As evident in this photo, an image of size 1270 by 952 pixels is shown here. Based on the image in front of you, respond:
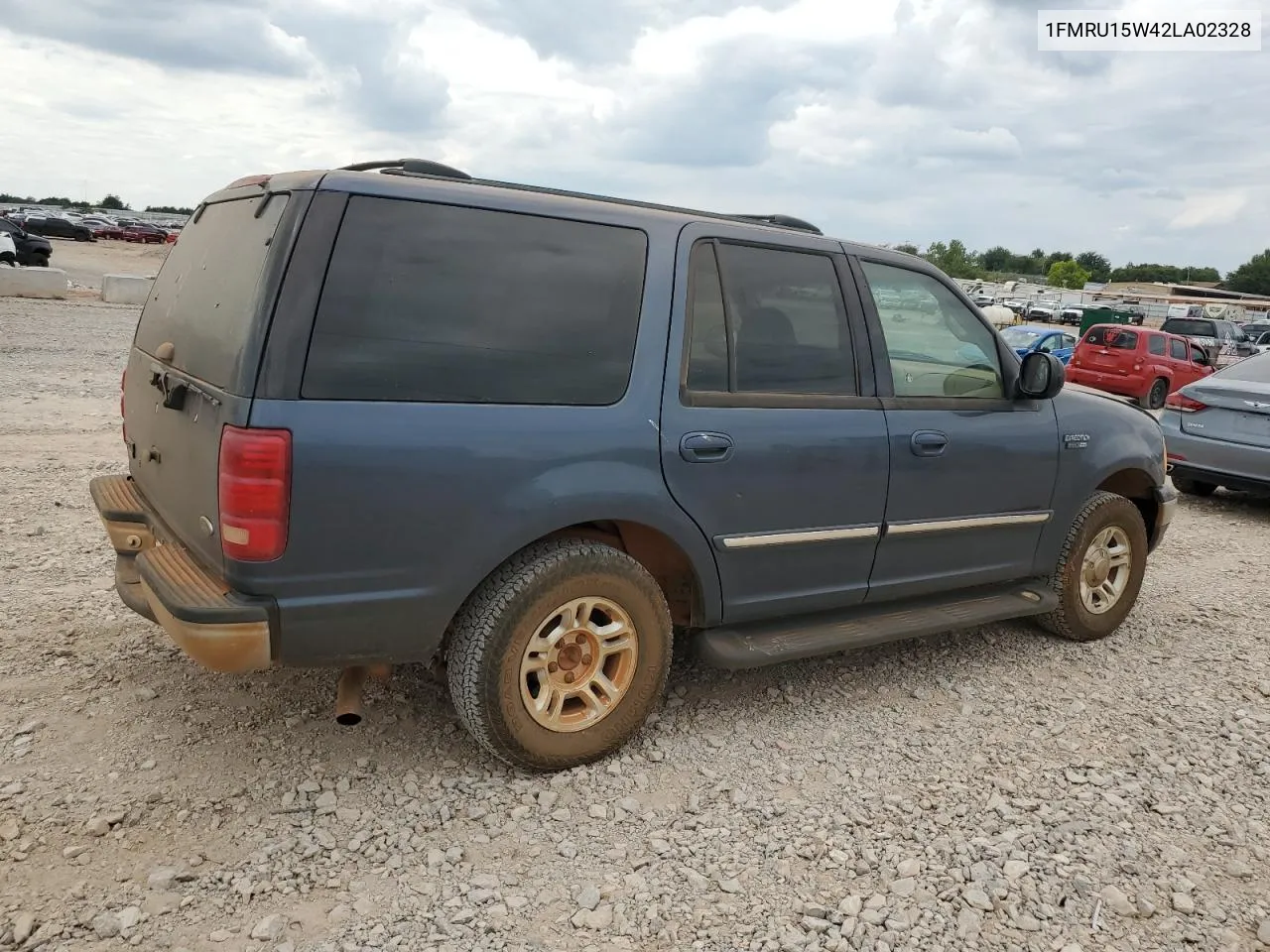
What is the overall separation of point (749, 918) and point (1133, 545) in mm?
3389

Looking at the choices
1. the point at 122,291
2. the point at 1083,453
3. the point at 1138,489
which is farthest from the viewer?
the point at 122,291

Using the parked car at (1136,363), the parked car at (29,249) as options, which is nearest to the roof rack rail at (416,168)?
the parked car at (1136,363)

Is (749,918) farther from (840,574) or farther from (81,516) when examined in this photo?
(81,516)

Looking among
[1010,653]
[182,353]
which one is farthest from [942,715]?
[182,353]

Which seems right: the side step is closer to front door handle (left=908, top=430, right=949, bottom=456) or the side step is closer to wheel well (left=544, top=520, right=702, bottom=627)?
wheel well (left=544, top=520, right=702, bottom=627)

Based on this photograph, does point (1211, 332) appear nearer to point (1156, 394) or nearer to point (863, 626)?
point (1156, 394)

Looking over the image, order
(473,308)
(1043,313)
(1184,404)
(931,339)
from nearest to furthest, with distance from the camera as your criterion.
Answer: (473,308), (931,339), (1184,404), (1043,313)

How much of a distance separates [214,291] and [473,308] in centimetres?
89

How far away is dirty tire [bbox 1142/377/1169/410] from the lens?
18562mm

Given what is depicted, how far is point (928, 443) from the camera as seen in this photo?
13.3ft

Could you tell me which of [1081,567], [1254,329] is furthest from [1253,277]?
[1081,567]

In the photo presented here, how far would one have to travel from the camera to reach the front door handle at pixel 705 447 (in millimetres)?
3415

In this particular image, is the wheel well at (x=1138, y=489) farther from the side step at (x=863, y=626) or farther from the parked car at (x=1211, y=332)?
the parked car at (x=1211, y=332)

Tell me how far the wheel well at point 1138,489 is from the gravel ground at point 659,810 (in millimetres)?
860
